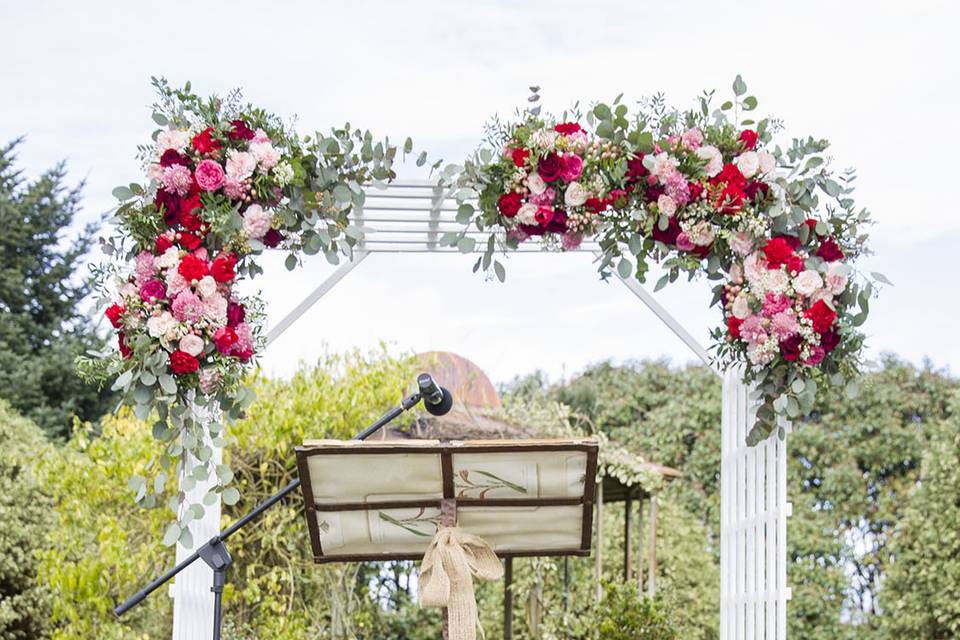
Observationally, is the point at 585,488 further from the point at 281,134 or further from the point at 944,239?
the point at 944,239

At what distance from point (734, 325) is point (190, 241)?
5.62ft

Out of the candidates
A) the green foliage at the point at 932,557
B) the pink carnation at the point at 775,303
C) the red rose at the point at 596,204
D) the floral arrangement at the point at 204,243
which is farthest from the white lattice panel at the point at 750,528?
the green foliage at the point at 932,557

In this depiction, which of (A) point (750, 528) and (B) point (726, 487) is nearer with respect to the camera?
(A) point (750, 528)

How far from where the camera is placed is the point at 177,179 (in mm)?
3504

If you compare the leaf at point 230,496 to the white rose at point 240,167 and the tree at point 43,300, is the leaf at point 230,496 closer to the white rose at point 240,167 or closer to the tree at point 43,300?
the white rose at point 240,167

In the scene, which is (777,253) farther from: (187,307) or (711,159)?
(187,307)

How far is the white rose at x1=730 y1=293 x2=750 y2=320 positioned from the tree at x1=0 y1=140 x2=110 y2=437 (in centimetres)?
923

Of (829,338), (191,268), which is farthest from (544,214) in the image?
(191,268)

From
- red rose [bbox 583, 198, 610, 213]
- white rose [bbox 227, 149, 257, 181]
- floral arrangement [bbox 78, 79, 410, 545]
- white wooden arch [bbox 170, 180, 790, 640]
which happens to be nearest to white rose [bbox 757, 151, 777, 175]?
red rose [bbox 583, 198, 610, 213]

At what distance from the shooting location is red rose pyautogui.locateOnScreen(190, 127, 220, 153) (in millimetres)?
3541

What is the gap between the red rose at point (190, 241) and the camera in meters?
3.52

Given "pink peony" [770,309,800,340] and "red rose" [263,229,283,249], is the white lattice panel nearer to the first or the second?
"pink peony" [770,309,800,340]

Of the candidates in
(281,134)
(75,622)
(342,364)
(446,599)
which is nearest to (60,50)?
(342,364)

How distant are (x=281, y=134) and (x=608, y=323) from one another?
7.75 metres
